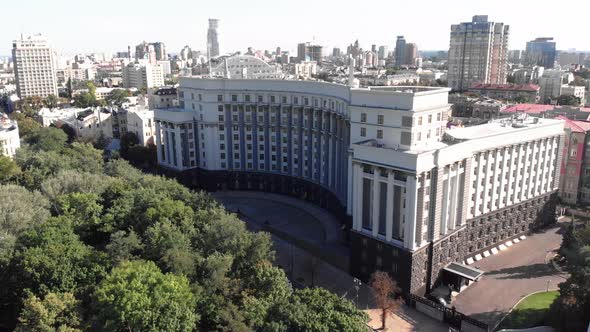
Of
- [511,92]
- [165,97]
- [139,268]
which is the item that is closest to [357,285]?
[139,268]

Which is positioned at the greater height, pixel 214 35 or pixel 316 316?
pixel 214 35

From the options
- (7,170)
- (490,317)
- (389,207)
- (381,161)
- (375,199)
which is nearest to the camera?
(490,317)

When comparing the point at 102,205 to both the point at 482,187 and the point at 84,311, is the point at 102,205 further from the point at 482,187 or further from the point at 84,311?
the point at 482,187

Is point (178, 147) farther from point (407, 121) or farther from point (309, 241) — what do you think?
point (407, 121)

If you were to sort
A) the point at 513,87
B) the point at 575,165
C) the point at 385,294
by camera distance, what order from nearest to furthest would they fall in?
the point at 385,294 < the point at 575,165 < the point at 513,87

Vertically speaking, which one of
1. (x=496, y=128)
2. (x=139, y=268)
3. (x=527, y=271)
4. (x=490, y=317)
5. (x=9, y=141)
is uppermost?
(x=496, y=128)

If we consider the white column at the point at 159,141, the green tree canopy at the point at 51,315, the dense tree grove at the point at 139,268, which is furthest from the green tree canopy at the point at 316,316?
the white column at the point at 159,141

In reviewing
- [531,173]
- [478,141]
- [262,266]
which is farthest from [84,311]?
[531,173]
